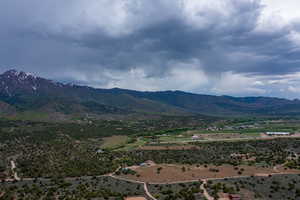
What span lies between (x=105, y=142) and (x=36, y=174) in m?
71.3

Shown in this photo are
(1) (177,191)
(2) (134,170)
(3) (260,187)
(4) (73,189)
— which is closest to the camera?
(1) (177,191)

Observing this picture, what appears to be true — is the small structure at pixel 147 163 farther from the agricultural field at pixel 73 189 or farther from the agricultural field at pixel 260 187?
the agricultural field at pixel 260 187

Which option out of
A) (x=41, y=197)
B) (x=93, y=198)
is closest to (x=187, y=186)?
(x=93, y=198)

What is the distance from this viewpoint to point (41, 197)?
53688 mm

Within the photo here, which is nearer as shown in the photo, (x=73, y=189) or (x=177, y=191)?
(x=177, y=191)

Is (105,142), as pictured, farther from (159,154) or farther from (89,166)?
(89,166)

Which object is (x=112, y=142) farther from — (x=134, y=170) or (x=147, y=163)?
(x=134, y=170)

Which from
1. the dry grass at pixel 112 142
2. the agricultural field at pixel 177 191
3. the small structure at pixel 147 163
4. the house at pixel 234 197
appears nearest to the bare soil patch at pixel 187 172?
the small structure at pixel 147 163

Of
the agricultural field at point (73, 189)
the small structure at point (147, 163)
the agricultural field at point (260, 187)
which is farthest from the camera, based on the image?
the small structure at point (147, 163)

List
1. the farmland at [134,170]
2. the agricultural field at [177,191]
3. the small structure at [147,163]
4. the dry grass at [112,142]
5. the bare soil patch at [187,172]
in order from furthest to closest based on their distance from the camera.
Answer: the dry grass at [112,142], the small structure at [147,163], the bare soil patch at [187,172], the farmland at [134,170], the agricultural field at [177,191]

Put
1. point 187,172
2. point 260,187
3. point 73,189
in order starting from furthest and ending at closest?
point 187,172 → point 260,187 → point 73,189

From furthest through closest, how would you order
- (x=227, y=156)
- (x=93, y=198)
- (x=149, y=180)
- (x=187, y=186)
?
(x=227, y=156) → (x=149, y=180) → (x=187, y=186) → (x=93, y=198)

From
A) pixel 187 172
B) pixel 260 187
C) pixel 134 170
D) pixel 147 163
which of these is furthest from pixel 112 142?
pixel 260 187

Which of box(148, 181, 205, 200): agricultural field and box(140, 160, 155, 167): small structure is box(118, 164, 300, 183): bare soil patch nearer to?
box(140, 160, 155, 167): small structure
